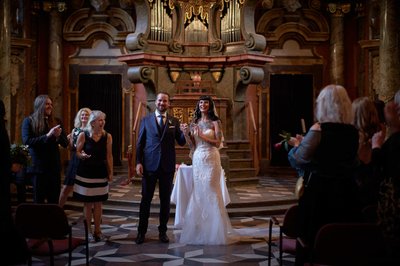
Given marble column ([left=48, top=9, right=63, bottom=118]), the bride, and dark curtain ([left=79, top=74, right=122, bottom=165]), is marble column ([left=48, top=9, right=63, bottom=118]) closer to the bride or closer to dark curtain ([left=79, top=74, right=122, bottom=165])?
dark curtain ([left=79, top=74, right=122, bottom=165])

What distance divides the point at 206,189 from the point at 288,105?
7.73 meters

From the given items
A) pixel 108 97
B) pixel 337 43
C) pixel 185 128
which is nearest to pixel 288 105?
pixel 337 43

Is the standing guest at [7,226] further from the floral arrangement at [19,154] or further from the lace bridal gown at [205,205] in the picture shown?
the floral arrangement at [19,154]

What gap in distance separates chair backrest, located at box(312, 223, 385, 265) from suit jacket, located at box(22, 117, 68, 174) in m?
3.39

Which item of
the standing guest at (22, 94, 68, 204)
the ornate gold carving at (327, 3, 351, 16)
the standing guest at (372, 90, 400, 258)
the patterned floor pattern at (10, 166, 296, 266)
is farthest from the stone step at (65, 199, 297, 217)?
the ornate gold carving at (327, 3, 351, 16)

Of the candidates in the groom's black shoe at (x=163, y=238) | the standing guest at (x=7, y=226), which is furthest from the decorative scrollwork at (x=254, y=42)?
the standing guest at (x=7, y=226)

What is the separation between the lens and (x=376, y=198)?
4.17m

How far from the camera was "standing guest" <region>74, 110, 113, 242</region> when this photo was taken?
6398 mm

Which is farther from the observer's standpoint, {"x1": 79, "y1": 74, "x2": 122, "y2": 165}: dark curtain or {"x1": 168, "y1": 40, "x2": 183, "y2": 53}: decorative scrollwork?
{"x1": 79, "y1": 74, "x2": 122, "y2": 165}: dark curtain

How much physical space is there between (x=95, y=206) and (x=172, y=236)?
1050 mm

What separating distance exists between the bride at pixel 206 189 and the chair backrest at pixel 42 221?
2.41 metres

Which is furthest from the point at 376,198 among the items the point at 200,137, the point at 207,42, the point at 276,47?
the point at 276,47

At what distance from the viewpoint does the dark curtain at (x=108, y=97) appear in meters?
13.9

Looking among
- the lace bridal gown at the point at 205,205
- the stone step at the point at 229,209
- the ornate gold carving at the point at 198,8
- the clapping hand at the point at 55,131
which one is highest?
the ornate gold carving at the point at 198,8
